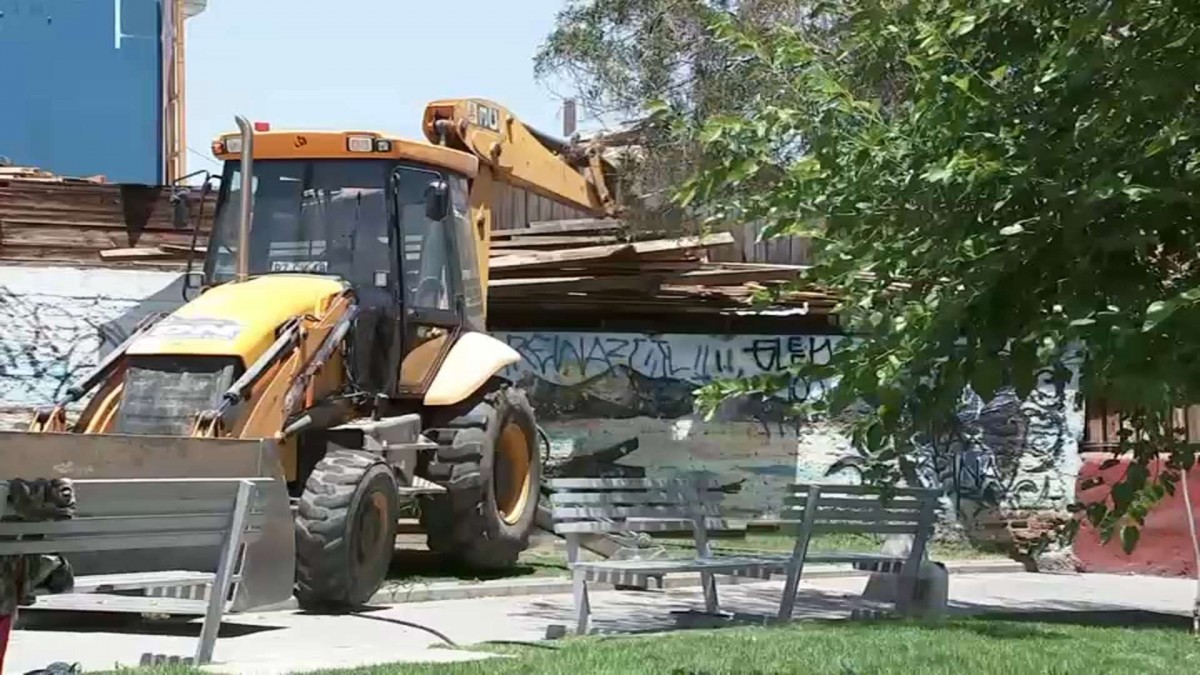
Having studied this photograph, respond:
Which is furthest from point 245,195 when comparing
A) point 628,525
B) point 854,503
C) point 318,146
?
point 854,503

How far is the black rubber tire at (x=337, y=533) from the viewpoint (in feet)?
36.9

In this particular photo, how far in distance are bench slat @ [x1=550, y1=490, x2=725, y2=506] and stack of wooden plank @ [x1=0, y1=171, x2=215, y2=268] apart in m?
7.73

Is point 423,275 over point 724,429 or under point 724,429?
over

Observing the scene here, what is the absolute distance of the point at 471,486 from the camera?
13.6m

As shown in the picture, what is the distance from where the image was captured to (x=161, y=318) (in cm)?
1285

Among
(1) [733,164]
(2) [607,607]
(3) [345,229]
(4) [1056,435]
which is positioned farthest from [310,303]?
(4) [1056,435]

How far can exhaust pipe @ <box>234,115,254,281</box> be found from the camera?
12867 millimetres

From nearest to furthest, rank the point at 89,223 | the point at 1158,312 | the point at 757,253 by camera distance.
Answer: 1. the point at 1158,312
2. the point at 89,223
3. the point at 757,253

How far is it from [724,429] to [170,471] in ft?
34.1

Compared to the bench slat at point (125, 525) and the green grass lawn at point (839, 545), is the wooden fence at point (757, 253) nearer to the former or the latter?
the green grass lawn at point (839, 545)

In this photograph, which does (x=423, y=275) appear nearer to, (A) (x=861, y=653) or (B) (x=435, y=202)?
(B) (x=435, y=202)

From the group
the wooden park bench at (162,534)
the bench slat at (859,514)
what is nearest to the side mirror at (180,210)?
the bench slat at (859,514)

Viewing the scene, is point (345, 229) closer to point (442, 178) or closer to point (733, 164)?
point (442, 178)

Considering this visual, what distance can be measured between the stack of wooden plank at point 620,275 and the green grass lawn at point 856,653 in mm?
7967
